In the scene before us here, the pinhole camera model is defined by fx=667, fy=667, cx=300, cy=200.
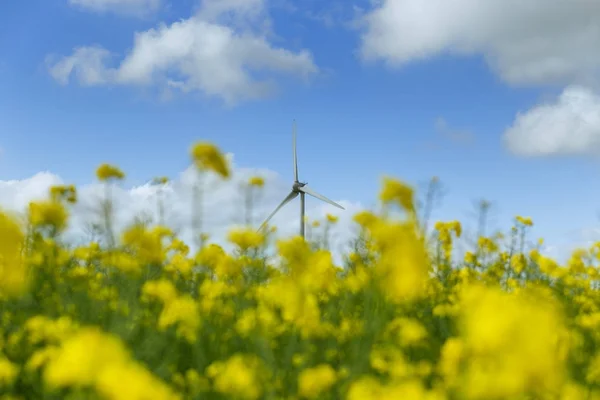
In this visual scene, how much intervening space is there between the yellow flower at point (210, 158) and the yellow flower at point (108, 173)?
1181 mm

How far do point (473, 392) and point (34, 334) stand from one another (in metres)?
3.74

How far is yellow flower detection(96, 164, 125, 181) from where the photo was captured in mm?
5734

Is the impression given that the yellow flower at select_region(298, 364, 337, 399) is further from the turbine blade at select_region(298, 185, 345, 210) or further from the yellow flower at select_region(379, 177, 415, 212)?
the turbine blade at select_region(298, 185, 345, 210)

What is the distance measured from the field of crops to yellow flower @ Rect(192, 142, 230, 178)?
1 centimetres

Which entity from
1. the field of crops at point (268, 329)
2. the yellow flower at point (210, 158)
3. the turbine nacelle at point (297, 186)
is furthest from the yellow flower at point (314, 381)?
the turbine nacelle at point (297, 186)

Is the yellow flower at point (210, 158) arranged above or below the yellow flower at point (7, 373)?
above

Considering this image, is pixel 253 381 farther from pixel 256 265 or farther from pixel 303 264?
pixel 256 265

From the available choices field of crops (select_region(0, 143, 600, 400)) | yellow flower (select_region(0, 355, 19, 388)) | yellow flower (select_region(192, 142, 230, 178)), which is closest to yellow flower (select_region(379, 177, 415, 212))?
field of crops (select_region(0, 143, 600, 400))

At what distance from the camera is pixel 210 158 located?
4.84 m

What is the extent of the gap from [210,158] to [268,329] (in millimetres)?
1382

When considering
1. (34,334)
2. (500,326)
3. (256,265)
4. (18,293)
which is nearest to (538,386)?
(500,326)

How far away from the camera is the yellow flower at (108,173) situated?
5734 mm

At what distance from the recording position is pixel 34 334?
4.90 m

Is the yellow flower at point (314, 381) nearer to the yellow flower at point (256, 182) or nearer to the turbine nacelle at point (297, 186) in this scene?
the yellow flower at point (256, 182)
